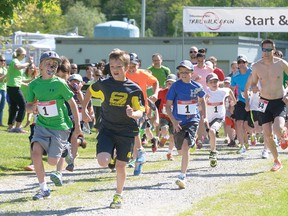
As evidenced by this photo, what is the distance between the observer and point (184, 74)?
1275 centimetres

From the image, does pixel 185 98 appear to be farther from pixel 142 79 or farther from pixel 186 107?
pixel 142 79

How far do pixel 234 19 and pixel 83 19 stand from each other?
259ft

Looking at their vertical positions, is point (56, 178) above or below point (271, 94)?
below

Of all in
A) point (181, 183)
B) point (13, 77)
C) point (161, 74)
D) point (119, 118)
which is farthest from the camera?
point (13, 77)

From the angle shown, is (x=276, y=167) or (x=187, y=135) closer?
(x=187, y=135)

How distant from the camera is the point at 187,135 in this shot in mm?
12398

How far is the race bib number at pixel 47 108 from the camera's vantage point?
11.0 metres

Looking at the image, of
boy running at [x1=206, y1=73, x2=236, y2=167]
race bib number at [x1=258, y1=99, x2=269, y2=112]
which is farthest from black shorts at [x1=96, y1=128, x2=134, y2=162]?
boy running at [x1=206, y1=73, x2=236, y2=167]

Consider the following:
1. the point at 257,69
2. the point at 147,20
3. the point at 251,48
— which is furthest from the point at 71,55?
the point at 147,20

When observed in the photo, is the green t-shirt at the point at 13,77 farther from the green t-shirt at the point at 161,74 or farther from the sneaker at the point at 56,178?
the sneaker at the point at 56,178

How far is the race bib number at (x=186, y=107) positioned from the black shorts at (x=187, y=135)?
0.59 ft

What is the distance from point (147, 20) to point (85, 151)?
343 ft

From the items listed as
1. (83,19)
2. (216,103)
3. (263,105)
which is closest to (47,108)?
(263,105)

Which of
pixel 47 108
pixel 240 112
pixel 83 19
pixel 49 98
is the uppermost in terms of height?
pixel 83 19
